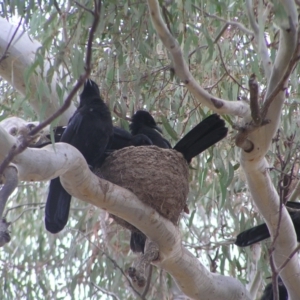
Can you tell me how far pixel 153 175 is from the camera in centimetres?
363

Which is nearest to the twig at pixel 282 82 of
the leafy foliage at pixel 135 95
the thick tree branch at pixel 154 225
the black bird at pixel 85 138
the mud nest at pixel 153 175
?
the leafy foliage at pixel 135 95

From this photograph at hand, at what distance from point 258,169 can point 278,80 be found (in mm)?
506

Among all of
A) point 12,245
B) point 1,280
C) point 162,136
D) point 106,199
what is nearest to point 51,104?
point 106,199

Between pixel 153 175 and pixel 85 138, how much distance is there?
469mm

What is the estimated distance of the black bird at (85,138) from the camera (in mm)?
3555

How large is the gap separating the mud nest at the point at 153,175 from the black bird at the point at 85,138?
13 centimetres

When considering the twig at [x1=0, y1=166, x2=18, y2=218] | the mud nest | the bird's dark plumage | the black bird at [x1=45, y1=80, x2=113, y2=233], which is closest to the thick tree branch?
the mud nest

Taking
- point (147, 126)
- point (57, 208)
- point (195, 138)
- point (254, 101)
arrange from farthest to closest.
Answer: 1. point (147, 126)
2. point (195, 138)
3. point (57, 208)
4. point (254, 101)

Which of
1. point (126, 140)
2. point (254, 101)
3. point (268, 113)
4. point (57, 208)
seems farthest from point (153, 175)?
point (254, 101)

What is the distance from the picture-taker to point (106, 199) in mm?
3010

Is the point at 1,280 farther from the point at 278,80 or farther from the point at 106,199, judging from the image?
the point at 278,80

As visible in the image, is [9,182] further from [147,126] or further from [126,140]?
[147,126]

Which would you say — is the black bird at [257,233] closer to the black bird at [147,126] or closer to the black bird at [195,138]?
the black bird at [195,138]

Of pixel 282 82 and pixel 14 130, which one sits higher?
pixel 14 130
